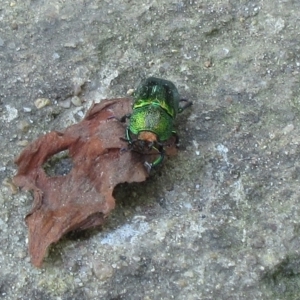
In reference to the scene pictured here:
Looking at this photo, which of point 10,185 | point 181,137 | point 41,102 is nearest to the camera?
point 10,185

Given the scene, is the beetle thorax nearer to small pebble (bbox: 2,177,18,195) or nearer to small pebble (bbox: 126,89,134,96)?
small pebble (bbox: 126,89,134,96)

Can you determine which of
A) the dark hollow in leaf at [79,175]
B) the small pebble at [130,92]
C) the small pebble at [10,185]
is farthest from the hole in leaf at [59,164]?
the small pebble at [130,92]

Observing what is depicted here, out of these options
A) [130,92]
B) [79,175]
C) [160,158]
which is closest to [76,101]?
[130,92]

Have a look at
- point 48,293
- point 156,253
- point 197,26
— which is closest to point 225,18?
point 197,26

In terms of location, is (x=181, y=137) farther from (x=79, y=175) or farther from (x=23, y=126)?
(x=23, y=126)

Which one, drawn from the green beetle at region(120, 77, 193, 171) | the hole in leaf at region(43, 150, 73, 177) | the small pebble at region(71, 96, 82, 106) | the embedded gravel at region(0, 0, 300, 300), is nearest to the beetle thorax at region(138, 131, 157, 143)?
the green beetle at region(120, 77, 193, 171)

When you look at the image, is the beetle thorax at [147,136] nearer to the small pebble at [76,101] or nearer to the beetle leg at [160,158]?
the beetle leg at [160,158]

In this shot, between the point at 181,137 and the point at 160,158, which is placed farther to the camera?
the point at 181,137
